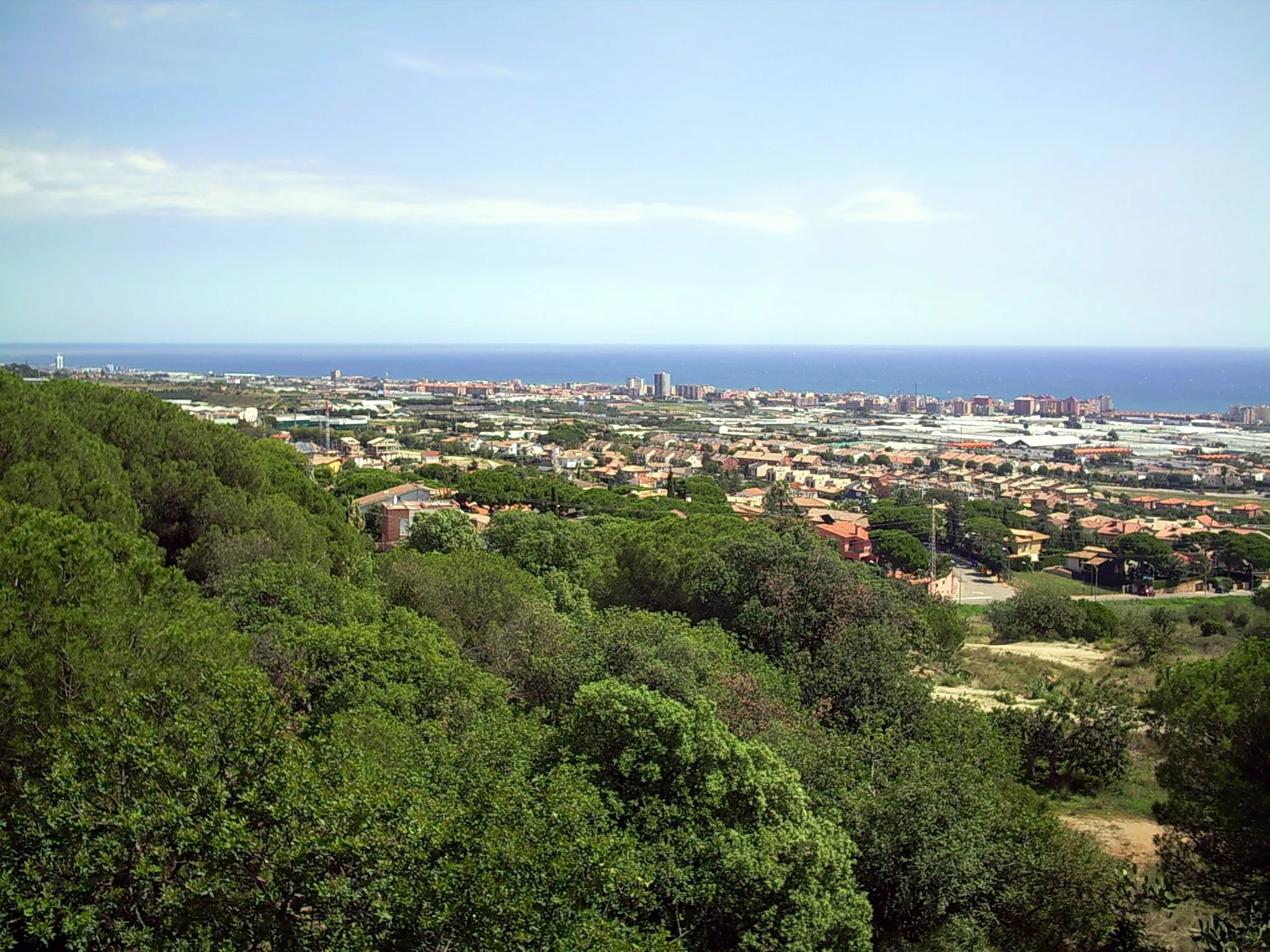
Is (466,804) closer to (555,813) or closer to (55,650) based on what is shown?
(555,813)

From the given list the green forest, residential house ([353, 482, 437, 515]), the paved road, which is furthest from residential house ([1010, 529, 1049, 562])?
the green forest

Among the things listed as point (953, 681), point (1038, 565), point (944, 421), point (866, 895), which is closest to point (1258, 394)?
point (944, 421)

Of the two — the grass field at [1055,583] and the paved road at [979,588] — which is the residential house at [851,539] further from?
the grass field at [1055,583]

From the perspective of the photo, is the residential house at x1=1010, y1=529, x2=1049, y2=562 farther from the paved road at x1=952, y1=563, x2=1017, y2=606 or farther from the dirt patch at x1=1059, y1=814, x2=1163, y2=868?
the dirt patch at x1=1059, y1=814, x2=1163, y2=868

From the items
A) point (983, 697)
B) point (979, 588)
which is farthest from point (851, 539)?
point (983, 697)

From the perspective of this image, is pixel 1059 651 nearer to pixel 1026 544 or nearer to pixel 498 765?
pixel 498 765
